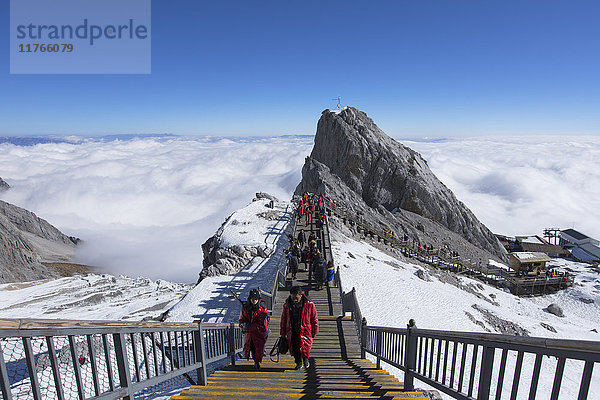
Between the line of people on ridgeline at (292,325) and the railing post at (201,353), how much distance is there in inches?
30.9

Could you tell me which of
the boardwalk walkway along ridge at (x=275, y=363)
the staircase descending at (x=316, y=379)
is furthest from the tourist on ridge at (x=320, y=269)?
the staircase descending at (x=316, y=379)

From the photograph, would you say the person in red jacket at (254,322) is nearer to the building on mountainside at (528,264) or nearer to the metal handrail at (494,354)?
the metal handrail at (494,354)

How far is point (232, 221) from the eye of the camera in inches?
904

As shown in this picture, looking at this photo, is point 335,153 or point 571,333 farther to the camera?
point 335,153

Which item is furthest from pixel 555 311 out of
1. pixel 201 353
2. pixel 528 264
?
pixel 201 353

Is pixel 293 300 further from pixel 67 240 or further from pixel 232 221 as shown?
pixel 67 240

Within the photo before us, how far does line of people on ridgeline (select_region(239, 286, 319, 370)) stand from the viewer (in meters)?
5.73

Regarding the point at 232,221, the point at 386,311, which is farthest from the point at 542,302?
the point at 232,221

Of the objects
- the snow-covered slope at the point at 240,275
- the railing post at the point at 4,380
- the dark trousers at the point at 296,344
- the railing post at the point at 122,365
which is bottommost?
→ the snow-covered slope at the point at 240,275

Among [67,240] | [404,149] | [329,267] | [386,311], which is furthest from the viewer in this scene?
[67,240]

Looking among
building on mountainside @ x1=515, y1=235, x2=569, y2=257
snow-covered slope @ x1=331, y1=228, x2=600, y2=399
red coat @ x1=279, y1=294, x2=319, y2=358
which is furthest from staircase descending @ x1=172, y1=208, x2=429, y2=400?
building on mountainside @ x1=515, y1=235, x2=569, y2=257

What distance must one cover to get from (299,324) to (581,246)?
2571 inches

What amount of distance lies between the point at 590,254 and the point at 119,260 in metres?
115

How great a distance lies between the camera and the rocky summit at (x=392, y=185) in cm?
4128
